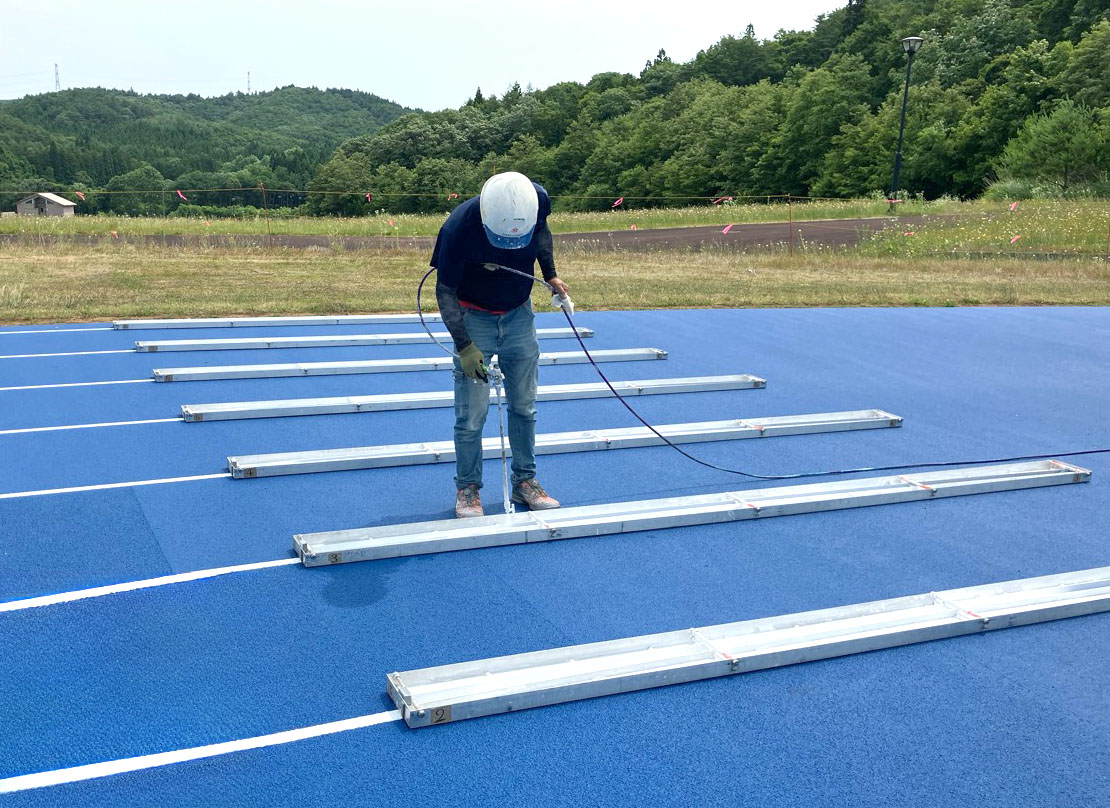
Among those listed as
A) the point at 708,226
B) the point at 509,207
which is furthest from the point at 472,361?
the point at 708,226

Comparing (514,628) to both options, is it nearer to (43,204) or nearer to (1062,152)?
(43,204)

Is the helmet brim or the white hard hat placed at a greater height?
the white hard hat

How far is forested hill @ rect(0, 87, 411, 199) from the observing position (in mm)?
67438

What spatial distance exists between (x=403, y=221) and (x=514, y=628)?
105 feet

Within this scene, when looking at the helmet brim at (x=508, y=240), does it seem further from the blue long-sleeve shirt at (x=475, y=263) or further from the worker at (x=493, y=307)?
the blue long-sleeve shirt at (x=475, y=263)

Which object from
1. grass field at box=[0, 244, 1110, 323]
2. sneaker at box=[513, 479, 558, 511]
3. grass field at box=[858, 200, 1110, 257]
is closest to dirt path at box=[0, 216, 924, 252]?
grass field at box=[858, 200, 1110, 257]

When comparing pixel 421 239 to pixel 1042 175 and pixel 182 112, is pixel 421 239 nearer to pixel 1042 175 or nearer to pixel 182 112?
pixel 1042 175

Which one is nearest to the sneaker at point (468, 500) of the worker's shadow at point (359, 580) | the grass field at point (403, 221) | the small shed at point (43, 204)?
the worker's shadow at point (359, 580)

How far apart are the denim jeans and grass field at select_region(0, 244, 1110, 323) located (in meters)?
8.92

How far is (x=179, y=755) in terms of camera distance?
3.33m

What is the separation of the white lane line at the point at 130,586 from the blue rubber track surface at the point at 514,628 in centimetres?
7

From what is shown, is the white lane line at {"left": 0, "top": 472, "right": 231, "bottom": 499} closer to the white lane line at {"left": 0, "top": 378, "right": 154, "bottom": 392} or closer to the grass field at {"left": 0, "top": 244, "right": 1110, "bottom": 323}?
the white lane line at {"left": 0, "top": 378, "right": 154, "bottom": 392}

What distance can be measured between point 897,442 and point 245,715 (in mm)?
6041

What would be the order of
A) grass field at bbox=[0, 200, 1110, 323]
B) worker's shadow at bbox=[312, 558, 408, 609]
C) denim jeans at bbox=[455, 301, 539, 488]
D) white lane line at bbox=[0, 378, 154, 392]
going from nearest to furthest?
1. worker's shadow at bbox=[312, 558, 408, 609]
2. denim jeans at bbox=[455, 301, 539, 488]
3. white lane line at bbox=[0, 378, 154, 392]
4. grass field at bbox=[0, 200, 1110, 323]
